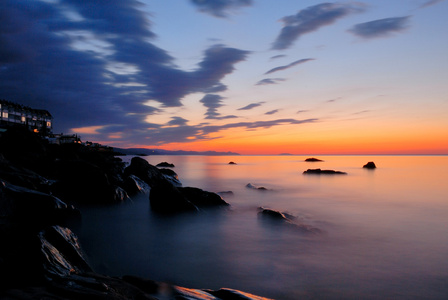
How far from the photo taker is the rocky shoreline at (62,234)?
3246 millimetres

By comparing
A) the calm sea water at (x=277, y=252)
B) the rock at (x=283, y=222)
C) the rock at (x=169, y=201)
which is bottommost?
the calm sea water at (x=277, y=252)

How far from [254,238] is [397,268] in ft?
14.2

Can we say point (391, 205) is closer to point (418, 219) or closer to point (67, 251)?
point (418, 219)

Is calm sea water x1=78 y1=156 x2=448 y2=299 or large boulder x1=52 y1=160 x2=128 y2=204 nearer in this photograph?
calm sea water x1=78 y1=156 x2=448 y2=299

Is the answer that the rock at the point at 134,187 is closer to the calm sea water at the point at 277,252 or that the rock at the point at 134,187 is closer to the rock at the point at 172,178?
the calm sea water at the point at 277,252

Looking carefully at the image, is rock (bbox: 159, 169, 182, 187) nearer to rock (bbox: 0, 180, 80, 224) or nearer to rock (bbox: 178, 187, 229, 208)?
rock (bbox: 178, 187, 229, 208)

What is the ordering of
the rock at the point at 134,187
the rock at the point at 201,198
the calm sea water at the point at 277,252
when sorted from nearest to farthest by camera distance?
the calm sea water at the point at 277,252 < the rock at the point at 201,198 < the rock at the point at 134,187

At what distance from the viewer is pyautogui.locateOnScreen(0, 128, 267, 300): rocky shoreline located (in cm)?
325

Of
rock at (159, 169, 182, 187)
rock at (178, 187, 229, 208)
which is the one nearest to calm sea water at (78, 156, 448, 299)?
rock at (178, 187, 229, 208)

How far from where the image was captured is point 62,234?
198 inches

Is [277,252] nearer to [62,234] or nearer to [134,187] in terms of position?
[62,234]

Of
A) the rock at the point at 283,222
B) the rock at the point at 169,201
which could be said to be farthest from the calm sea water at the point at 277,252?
the rock at the point at 169,201

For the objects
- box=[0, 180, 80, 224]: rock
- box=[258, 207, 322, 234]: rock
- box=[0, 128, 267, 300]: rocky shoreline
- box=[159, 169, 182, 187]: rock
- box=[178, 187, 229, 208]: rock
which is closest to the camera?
box=[0, 128, 267, 300]: rocky shoreline

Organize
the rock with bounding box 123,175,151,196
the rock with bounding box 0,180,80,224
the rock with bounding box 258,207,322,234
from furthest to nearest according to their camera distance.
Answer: the rock with bounding box 123,175,151,196 < the rock with bounding box 258,207,322,234 < the rock with bounding box 0,180,80,224
